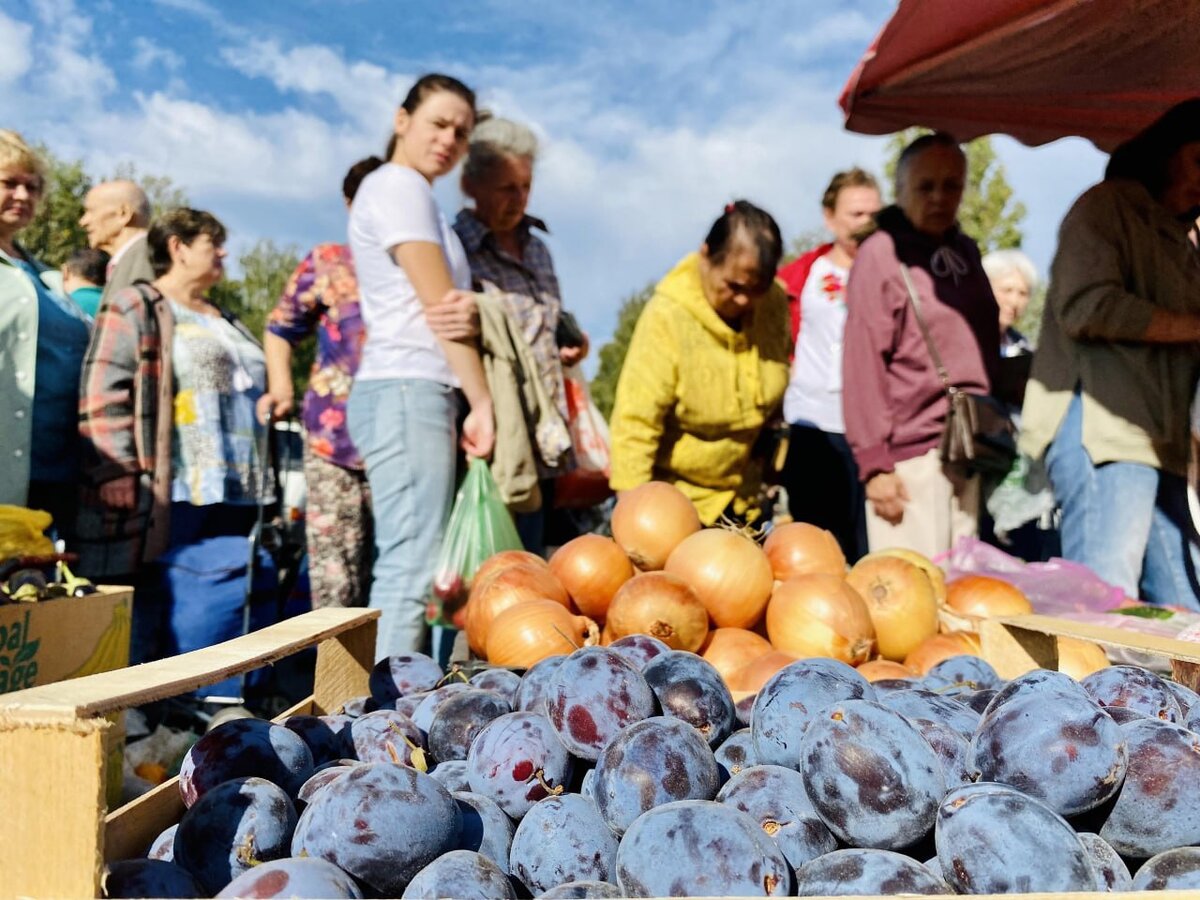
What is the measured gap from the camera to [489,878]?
823mm

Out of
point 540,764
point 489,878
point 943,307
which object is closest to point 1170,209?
point 943,307

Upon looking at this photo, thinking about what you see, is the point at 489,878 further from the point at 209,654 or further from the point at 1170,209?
the point at 1170,209

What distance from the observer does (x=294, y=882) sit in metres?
0.77

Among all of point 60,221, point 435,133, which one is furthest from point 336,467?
point 60,221

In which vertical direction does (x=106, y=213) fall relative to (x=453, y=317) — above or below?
above

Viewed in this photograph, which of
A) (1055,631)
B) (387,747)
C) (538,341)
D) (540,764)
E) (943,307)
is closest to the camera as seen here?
(540,764)

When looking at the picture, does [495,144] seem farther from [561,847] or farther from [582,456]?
[561,847]

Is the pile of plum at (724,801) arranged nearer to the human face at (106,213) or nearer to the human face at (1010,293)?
→ the human face at (106,213)

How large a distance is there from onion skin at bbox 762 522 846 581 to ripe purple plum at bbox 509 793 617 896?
4.48 ft

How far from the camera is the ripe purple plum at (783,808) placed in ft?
2.92

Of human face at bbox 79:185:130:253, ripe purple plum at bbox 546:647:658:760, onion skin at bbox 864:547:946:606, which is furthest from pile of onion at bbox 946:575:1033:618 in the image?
human face at bbox 79:185:130:253

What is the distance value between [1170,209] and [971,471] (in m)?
1.03

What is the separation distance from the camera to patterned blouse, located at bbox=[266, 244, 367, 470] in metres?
3.31

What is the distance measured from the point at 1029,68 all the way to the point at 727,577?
1.96m
